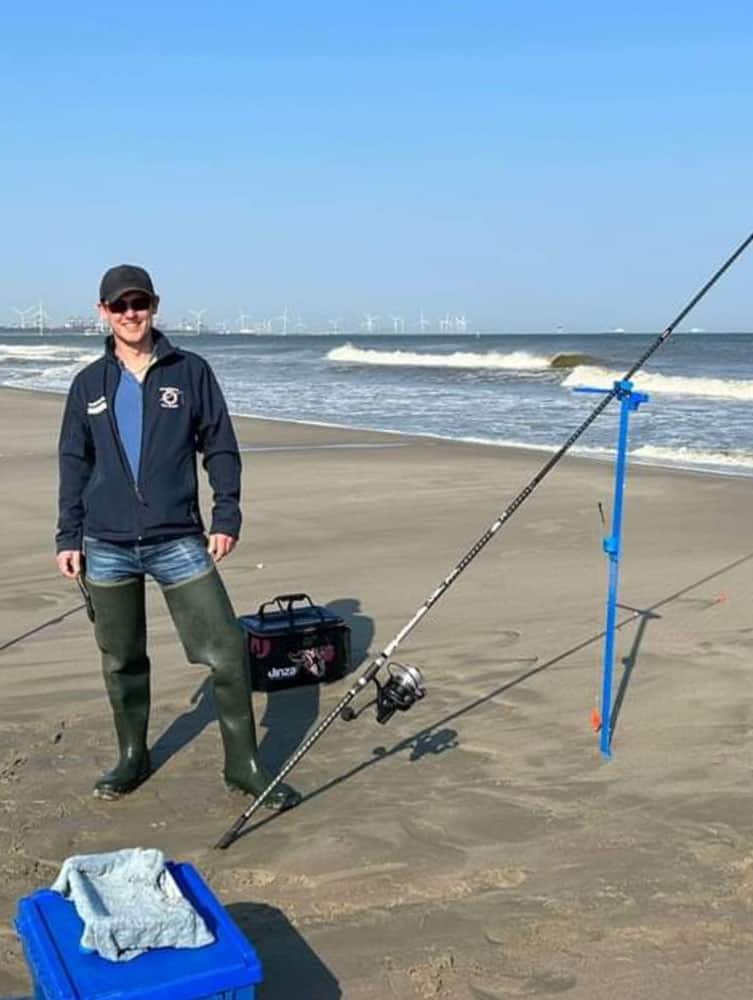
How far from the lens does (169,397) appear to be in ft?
12.1

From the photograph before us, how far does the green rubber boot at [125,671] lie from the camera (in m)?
3.88

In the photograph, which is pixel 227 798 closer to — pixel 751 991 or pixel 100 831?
pixel 100 831

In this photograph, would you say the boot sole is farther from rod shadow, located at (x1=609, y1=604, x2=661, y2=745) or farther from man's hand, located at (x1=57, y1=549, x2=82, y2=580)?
rod shadow, located at (x1=609, y1=604, x2=661, y2=745)

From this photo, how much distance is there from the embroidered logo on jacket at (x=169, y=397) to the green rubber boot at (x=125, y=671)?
659mm

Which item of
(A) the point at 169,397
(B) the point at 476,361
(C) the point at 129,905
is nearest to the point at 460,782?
(A) the point at 169,397

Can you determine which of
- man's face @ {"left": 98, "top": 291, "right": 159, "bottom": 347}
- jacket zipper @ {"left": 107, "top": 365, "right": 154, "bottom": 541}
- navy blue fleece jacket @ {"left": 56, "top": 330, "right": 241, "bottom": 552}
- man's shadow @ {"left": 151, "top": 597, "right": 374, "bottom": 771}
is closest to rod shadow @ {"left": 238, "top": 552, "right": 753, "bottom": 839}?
man's shadow @ {"left": 151, "top": 597, "right": 374, "bottom": 771}

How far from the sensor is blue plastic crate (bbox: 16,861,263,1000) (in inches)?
85.7

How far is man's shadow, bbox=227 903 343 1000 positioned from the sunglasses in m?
1.94

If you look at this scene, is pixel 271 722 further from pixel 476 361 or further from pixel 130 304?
pixel 476 361

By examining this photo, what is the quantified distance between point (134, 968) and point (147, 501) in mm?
1757

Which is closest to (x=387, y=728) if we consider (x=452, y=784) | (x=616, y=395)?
(x=452, y=784)

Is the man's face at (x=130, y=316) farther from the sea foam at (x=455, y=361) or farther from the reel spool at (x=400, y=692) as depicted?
the sea foam at (x=455, y=361)

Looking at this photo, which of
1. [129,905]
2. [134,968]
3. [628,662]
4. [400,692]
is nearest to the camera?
[134,968]

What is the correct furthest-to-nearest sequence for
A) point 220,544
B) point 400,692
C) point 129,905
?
point 400,692, point 220,544, point 129,905
